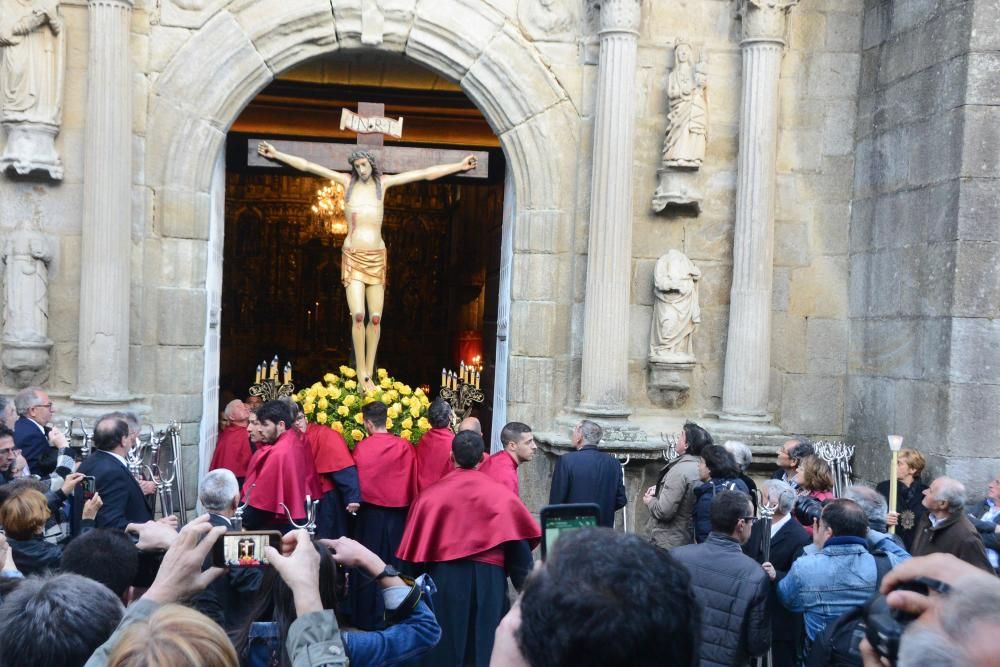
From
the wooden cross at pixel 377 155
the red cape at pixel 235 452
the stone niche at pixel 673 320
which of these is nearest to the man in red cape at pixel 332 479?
the red cape at pixel 235 452

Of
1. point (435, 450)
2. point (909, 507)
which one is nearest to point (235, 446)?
point (435, 450)

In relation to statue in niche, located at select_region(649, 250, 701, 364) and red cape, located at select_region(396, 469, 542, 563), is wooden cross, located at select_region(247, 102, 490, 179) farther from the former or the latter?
red cape, located at select_region(396, 469, 542, 563)

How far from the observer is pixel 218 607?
11.3 ft

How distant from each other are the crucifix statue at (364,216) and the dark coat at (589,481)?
3.03 metres

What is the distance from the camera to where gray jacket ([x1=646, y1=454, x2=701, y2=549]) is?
6.67 m

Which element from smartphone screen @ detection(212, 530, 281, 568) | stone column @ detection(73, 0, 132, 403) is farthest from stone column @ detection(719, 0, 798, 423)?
smartphone screen @ detection(212, 530, 281, 568)

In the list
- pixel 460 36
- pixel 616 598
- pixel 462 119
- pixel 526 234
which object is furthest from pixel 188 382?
pixel 616 598

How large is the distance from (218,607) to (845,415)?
25.8ft

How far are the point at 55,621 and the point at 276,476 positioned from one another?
387cm

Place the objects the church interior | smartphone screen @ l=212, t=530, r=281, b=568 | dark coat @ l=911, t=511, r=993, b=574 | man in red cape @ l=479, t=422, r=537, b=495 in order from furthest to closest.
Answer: the church interior
man in red cape @ l=479, t=422, r=537, b=495
dark coat @ l=911, t=511, r=993, b=574
smartphone screen @ l=212, t=530, r=281, b=568

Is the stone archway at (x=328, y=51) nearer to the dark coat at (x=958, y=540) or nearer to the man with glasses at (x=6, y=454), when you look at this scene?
the man with glasses at (x=6, y=454)

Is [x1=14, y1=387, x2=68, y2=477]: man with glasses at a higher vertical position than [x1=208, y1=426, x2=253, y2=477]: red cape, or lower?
higher

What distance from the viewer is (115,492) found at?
19.5 ft

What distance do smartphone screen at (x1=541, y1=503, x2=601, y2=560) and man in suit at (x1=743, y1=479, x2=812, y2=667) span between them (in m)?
1.09
